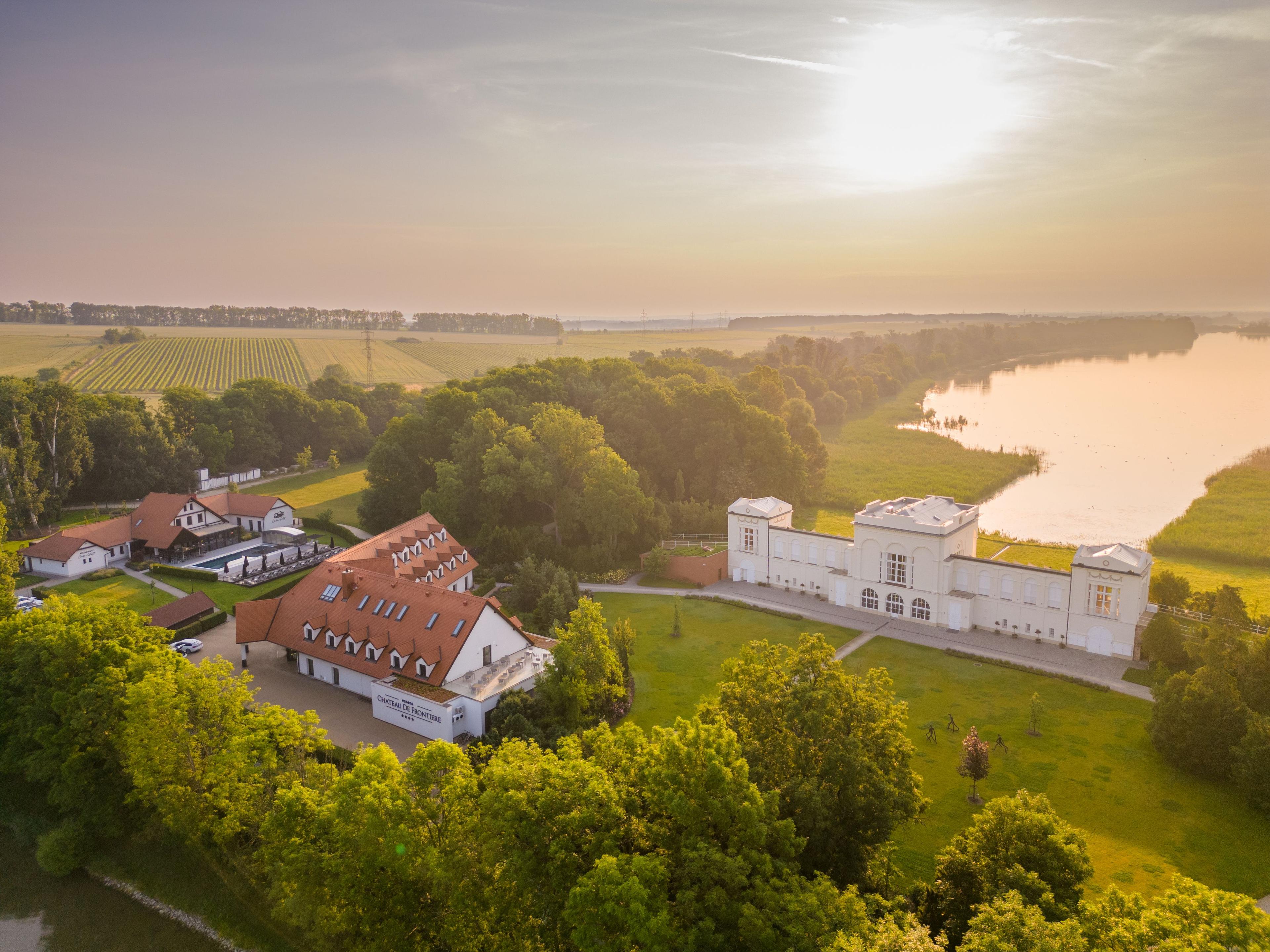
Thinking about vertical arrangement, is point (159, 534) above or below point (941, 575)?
above

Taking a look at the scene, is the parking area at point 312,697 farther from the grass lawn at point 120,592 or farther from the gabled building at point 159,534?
the gabled building at point 159,534

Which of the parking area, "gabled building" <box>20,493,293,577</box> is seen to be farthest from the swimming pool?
the parking area

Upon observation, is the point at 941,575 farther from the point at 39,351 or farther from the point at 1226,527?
the point at 39,351

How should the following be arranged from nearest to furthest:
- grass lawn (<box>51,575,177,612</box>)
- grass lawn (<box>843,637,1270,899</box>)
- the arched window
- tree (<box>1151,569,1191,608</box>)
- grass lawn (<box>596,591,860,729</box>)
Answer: grass lawn (<box>843,637,1270,899</box>), grass lawn (<box>596,591,860,729</box>), tree (<box>1151,569,1191,608</box>), the arched window, grass lawn (<box>51,575,177,612</box>)

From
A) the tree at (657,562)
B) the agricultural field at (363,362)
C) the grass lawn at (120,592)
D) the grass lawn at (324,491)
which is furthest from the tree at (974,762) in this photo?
the agricultural field at (363,362)

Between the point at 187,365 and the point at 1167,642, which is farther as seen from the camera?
the point at 187,365

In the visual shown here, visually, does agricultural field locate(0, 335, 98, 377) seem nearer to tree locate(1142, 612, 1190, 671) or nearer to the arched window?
the arched window

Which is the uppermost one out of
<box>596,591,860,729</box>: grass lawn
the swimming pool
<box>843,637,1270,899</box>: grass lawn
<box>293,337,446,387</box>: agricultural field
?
<box>293,337,446,387</box>: agricultural field

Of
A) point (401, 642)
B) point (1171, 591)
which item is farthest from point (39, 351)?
point (1171, 591)
